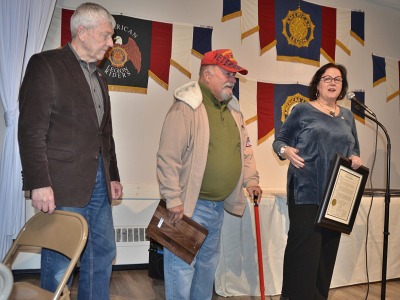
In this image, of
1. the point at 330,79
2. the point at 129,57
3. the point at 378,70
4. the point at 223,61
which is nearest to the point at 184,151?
the point at 223,61

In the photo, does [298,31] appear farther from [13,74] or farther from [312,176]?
[13,74]

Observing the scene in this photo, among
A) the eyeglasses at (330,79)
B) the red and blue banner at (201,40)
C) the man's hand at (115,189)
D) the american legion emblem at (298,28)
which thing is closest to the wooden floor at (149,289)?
the man's hand at (115,189)

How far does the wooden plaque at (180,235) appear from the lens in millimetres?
2016

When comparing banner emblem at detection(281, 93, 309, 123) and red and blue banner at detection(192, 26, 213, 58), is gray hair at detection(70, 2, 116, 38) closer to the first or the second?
red and blue banner at detection(192, 26, 213, 58)

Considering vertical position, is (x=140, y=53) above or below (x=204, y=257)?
above

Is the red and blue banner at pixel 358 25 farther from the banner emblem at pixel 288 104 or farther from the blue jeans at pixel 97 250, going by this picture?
the blue jeans at pixel 97 250

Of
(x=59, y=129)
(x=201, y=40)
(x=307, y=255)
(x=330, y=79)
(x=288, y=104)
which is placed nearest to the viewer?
(x=59, y=129)

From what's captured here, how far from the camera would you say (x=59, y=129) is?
167 centimetres

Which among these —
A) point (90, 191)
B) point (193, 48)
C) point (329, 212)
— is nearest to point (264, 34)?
point (193, 48)

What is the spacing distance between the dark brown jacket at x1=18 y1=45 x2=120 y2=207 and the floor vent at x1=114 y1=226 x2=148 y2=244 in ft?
7.43

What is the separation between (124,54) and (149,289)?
220cm

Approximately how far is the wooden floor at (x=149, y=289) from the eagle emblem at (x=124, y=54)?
1982mm

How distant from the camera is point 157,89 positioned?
4098 mm

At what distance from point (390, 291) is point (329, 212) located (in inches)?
67.0
